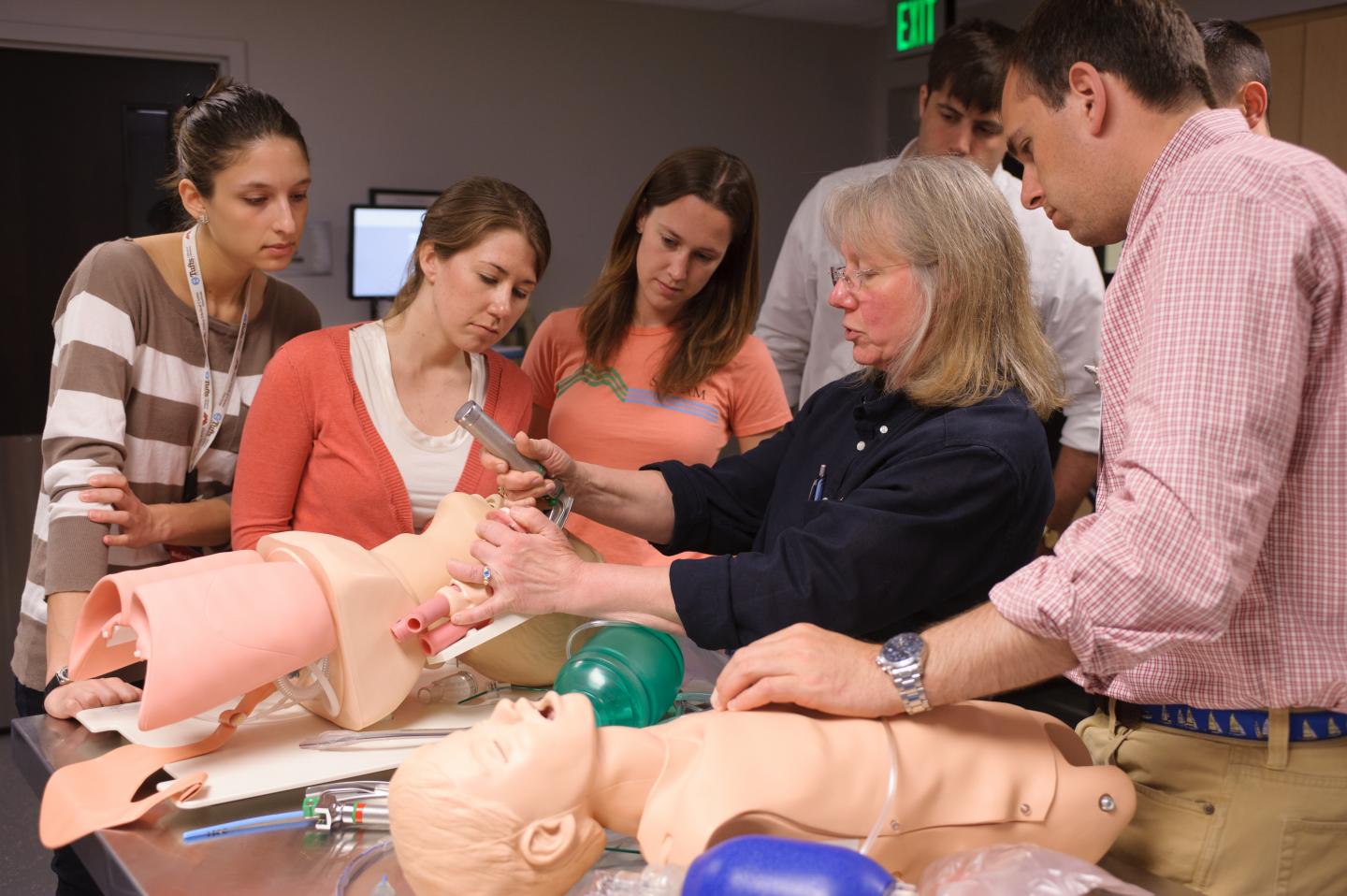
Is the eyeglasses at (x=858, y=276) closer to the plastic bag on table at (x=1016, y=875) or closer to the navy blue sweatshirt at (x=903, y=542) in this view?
the navy blue sweatshirt at (x=903, y=542)

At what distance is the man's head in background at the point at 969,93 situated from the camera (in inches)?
98.7

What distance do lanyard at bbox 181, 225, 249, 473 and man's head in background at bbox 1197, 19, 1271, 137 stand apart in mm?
1863

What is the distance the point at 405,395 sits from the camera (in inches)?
75.4

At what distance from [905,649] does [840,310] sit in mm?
1601

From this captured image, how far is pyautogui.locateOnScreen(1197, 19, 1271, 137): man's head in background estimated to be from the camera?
7.19 ft

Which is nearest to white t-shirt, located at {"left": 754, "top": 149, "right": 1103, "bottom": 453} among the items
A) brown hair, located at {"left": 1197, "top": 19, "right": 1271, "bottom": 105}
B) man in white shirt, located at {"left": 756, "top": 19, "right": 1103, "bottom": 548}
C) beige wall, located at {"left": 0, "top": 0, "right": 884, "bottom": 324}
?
man in white shirt, located at {"left": 756, "top": 19, "right": 1103, "bottom": 548}

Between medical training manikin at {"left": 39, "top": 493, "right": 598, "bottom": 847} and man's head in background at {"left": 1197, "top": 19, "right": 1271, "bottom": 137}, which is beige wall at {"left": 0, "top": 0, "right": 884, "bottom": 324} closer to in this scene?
man's head in background at {"left": 1197, "top": 19, "right": 1271, "bottom": 137}

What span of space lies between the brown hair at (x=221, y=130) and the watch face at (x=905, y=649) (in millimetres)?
1315

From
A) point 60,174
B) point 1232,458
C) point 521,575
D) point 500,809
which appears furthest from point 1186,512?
point 60,174

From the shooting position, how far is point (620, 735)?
106cm

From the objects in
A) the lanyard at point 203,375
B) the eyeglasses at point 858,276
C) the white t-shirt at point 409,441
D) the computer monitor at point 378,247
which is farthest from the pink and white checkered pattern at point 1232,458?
the computer monitor at point 378,247

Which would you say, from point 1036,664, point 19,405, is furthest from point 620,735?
point 19,405

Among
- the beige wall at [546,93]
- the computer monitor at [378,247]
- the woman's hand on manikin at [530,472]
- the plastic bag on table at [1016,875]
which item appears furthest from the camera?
the computer monitor at [378,247]

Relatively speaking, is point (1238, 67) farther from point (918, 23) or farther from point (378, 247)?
point (378, 247)
